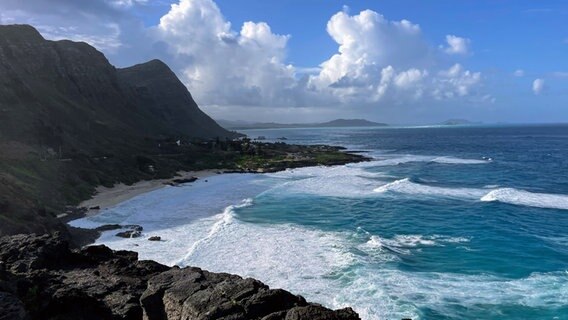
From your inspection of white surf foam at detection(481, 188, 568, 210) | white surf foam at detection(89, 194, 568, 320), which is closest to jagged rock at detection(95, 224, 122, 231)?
white surf foam at detection(89, 194, 568, 320)

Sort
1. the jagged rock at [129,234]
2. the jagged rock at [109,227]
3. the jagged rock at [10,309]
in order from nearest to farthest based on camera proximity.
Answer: the jagged rock at [10,309] → the jagged rock at [129,234] → the jagged rock at [109,227]

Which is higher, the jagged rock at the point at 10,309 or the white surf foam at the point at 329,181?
the jagged rock at the point at 10,309

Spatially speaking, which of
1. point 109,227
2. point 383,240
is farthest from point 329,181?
point 109,227

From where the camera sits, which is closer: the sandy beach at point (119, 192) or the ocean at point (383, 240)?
the ocean at point (383, 240)

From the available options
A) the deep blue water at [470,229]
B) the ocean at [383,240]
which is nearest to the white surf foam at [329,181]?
the ocean at [383,240]

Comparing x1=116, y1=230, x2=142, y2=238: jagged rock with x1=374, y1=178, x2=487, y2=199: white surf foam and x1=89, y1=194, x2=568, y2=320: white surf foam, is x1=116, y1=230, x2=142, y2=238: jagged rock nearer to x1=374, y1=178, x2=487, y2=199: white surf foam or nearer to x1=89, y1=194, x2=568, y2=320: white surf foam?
x1=89, y1=194, x2=568, y2=320: white surf foam

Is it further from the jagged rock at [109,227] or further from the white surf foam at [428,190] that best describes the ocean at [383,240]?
the jagged rock at [109,227]

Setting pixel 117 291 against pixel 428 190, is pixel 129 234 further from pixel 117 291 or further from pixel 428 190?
pixel 428 190

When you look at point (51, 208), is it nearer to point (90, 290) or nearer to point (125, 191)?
point (125, 191)
